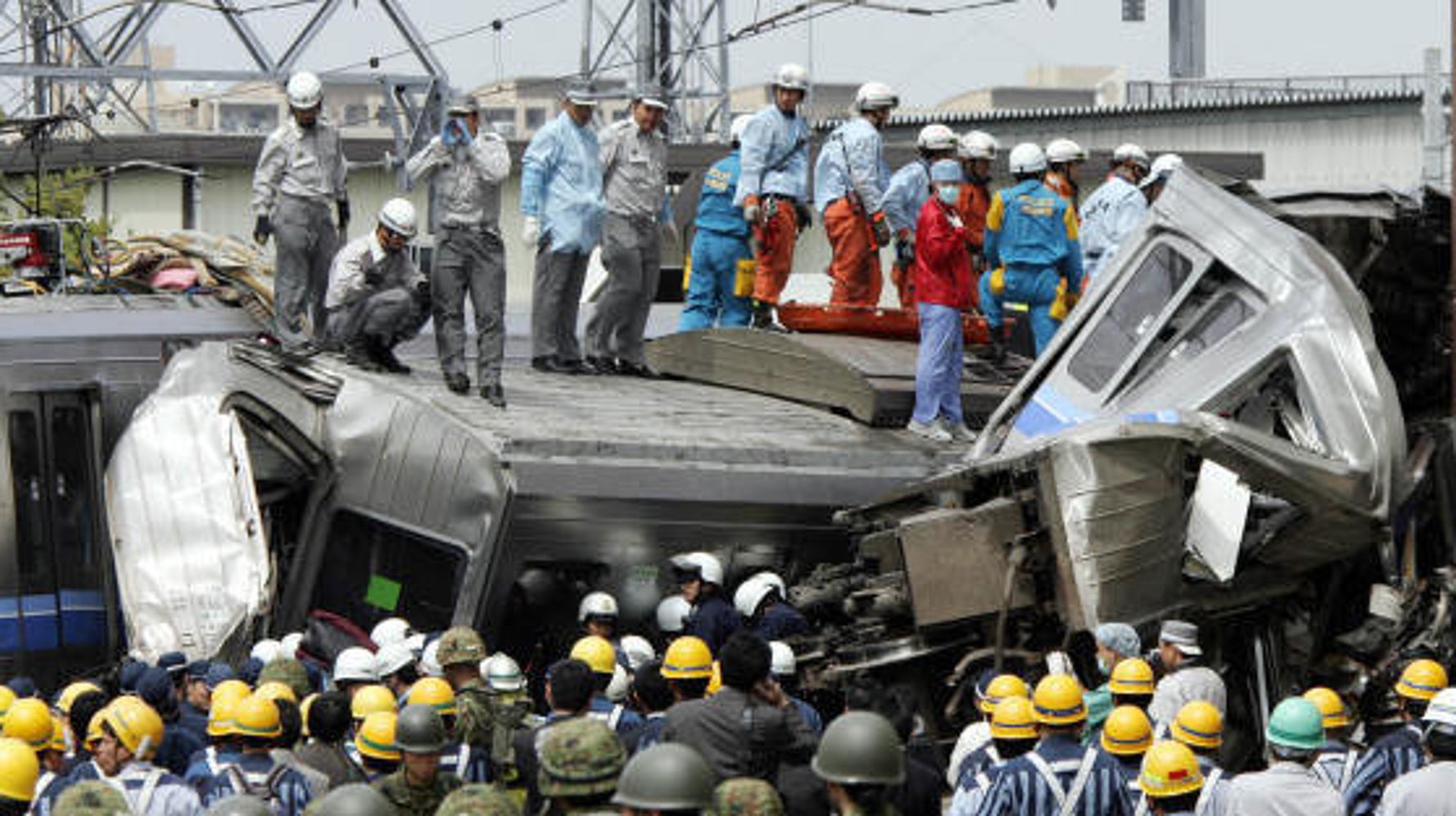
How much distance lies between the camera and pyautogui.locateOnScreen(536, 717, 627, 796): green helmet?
8.09 metres

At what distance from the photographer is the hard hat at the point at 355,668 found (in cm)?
1245

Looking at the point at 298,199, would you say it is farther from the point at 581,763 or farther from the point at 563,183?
the point at 581,763

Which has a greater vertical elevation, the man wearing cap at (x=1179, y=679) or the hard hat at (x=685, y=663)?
the hard hat at (x=685, y=663)

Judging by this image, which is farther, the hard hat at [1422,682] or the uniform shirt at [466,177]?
the uniform shirt at [466,177]

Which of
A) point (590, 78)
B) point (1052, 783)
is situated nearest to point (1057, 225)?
point (1052, 783)

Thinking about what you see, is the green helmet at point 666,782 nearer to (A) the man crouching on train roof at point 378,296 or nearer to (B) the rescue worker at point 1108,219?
(A) the man crouching on train roof at point 378,296

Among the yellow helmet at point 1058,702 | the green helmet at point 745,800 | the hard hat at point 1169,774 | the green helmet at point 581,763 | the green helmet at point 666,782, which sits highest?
the green helmet at point 666,782

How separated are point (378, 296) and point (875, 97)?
3666mm

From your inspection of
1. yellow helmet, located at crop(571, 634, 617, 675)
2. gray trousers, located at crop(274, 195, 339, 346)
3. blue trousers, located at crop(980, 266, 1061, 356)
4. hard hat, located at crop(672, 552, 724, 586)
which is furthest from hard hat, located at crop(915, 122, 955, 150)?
yellow helmet, located at crop(571, 634, 617, 675)

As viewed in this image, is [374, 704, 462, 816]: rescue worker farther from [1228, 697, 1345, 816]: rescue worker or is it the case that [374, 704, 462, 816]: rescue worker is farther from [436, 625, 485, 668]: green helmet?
[1228, 697, 1345, 816]: rescue worker

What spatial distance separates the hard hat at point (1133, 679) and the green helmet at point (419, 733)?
3117 mm

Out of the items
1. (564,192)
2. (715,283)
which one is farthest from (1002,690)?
(715,283)

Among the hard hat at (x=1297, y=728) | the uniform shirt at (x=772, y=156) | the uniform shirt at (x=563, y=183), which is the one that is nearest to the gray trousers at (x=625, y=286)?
the uniform shirt at (x=563, y=183)

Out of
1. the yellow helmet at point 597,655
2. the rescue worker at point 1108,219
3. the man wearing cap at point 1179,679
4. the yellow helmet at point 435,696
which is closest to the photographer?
the yellow helmet at point 435,696
